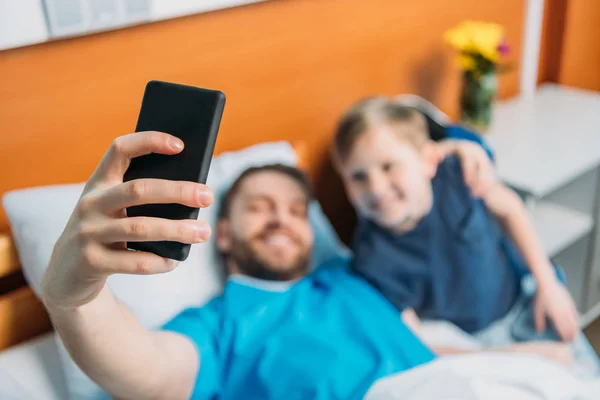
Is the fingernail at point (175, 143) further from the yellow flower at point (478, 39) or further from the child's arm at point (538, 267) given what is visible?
the yellow flower at point (478, 39)

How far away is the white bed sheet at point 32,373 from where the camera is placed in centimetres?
108

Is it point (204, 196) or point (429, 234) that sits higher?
point (204, 196)

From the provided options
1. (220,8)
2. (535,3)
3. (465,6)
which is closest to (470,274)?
(220,8)

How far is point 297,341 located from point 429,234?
1.35 ft

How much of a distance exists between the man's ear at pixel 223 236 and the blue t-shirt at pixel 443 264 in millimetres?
290

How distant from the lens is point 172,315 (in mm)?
1188

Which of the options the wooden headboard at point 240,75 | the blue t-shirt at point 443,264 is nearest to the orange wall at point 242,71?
the wooden headboard at point 240,75

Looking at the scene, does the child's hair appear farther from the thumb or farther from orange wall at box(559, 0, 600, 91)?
orange wall at box(559, 0, 600, 91)

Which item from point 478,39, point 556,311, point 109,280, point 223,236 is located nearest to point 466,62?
point 478,39

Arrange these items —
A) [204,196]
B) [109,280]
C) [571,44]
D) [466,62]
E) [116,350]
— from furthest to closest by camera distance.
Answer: [571,44]
[466,62]
[109,280]
[116,350]
[204,196]

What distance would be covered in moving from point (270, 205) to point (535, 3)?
1426 mm

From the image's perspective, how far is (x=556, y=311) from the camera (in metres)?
1.32

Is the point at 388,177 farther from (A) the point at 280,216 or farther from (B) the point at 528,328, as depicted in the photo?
(B) the point at 528,328

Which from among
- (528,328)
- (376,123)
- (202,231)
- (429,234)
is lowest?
(528,328)
